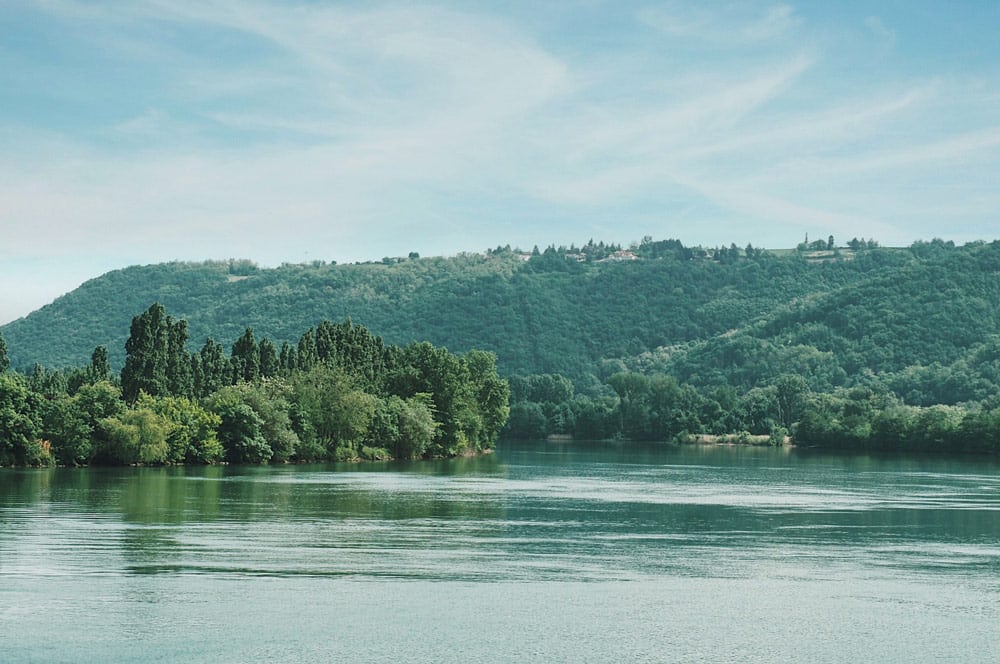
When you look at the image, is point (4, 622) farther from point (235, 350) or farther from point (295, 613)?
point (235, 350)

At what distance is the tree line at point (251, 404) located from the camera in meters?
78.2

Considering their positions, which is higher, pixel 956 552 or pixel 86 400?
pixel 86 400

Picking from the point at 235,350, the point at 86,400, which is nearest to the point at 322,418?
the point at 235,350

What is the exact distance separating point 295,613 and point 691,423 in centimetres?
16561

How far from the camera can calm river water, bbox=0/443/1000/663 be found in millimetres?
22859

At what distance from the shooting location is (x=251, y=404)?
94625 millimetres

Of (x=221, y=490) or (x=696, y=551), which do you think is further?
(x=221, y=490)

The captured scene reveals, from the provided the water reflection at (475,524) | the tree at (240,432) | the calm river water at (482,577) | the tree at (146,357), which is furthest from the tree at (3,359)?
the calm river water at (482,577)

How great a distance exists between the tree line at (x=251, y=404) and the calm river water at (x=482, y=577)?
731 inches

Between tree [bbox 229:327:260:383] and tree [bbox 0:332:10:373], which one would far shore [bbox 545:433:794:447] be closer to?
tree [bbox 229:327:260:383]

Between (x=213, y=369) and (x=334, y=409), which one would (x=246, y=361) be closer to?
(x=213, y=369)

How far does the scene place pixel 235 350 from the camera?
362 ft

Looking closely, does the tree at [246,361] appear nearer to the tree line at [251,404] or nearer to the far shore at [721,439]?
the tree line at [251,404]

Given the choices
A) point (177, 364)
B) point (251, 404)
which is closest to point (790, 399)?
point (251, 404)
